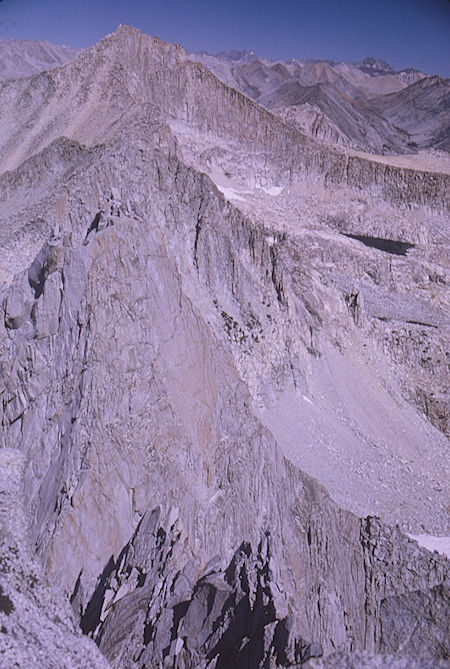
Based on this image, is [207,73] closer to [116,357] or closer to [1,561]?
[116,357]

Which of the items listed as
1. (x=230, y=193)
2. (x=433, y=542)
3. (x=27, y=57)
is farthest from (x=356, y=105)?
(x=433, y=542)

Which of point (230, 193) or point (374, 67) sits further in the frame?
point (374, 67)

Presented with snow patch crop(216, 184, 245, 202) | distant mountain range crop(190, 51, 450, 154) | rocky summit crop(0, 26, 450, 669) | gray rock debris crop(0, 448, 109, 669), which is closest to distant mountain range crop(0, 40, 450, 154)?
distant mountain range crop(190, 51, 450, 154)

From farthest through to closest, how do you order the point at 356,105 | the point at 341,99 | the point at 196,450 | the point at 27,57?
the point at 27,57, the point at 356,105, the point at 341,99, the point at 196,450

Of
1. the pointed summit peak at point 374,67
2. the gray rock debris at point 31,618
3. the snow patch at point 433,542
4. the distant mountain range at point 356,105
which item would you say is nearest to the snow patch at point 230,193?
the distant mountain range at point 356,105

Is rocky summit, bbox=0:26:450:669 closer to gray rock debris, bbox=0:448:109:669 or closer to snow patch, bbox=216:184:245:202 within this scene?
gray rock debris, bbox=0:448:109:669

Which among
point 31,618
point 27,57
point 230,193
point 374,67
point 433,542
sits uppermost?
point 374,67

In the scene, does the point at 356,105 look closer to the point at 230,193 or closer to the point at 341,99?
the point at 341,99
